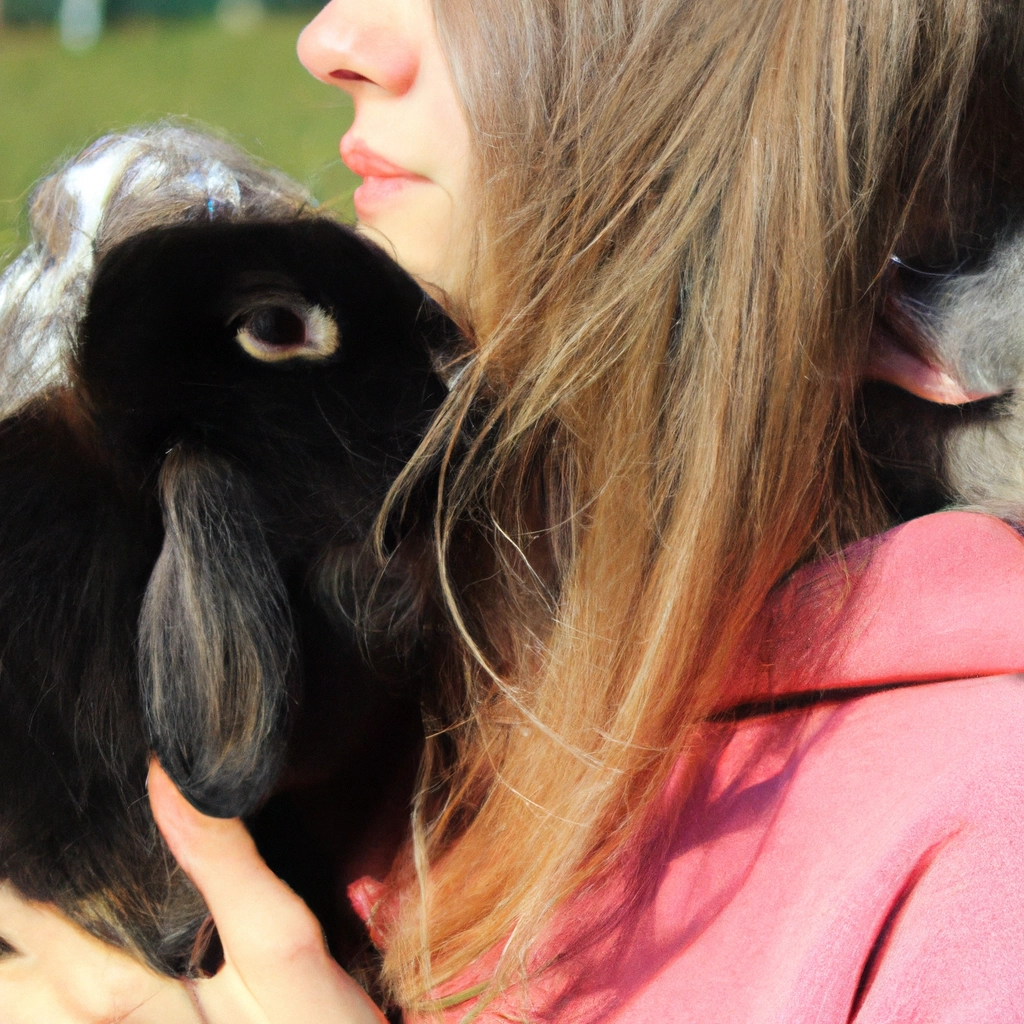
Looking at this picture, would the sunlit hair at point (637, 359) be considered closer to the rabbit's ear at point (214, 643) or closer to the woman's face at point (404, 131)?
the woman's face at point (404, 131)

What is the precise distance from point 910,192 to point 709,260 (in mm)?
218

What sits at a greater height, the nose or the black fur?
the nose

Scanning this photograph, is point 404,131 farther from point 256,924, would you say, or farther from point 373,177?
point 256,924

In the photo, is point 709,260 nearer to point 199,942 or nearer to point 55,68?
point 199,942

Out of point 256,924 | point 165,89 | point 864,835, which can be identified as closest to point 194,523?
point 256,924

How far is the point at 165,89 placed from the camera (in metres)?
7.02

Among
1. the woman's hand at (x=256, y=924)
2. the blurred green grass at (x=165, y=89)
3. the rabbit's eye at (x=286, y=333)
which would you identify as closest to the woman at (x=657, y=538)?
the woman's hand at (x=256, y=924)

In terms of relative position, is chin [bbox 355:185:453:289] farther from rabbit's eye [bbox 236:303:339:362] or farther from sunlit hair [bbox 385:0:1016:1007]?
rabbit's eye [bbox 236:303:339:362]

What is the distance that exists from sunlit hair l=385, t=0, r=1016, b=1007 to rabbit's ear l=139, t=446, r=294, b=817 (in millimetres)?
177

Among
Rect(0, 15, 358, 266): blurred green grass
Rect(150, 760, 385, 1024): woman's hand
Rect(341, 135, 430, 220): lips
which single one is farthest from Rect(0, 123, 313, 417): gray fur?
Rect(0, 15, 358, 266): blurred green grass

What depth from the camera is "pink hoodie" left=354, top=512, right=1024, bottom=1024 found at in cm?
79

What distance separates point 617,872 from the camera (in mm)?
975

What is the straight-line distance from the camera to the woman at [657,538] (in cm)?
90

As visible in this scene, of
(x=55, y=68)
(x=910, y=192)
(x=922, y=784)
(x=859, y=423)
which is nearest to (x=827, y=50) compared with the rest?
(x=910, y=192)
